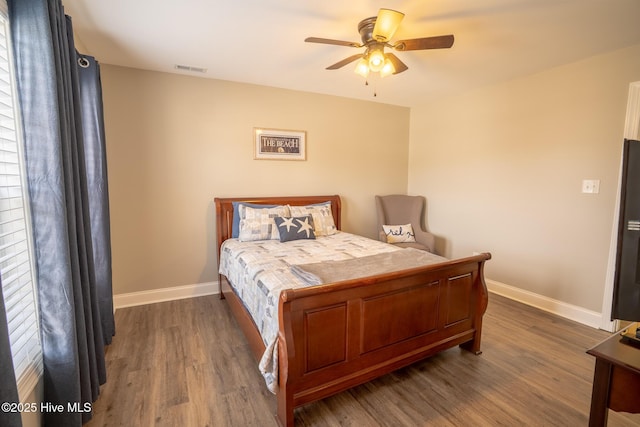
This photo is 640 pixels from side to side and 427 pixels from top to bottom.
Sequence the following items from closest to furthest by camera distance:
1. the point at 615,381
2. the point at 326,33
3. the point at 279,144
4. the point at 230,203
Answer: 1. the point at 615,381
2. the point at 326,33
3. the point at 230,203
4. the point at 279,144

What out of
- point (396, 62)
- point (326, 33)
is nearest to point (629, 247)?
point (396, 62)

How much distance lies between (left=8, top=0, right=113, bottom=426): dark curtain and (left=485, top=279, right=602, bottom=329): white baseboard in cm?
388

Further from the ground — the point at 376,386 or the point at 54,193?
the point at 54,193

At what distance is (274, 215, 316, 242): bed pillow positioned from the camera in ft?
10.4

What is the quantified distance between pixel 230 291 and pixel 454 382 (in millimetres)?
2050

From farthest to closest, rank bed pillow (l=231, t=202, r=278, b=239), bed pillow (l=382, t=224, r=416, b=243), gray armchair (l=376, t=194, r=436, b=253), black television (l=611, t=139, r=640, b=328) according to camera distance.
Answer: gray armchair (l=376, t=194, r=436, b=253) → bed pillow (l=382, t=224, r=416, b=243) → bed pillow (l=231, t=202, r=278, b=239) → black television (l=611, t=139, r=640, b=328)

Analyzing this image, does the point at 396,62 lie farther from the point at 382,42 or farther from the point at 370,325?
the point at 370,325

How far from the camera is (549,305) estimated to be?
307cm

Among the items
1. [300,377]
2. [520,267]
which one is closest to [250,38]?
[300,377]

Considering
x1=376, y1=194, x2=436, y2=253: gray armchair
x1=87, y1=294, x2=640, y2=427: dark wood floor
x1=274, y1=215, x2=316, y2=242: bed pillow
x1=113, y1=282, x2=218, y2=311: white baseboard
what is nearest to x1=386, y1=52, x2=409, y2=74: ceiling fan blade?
x1=274, y1=215, x2=316, y2=242: bed pillow

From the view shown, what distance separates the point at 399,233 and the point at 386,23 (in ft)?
9.12

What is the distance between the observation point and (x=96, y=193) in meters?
2.36

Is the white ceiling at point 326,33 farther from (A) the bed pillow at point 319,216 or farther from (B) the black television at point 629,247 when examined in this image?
(A) the bed pillow at point 319,216

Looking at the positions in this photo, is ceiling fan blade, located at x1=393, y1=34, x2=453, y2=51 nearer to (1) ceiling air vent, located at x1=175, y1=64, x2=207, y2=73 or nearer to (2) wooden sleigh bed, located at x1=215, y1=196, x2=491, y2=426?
(2) wooden sleigh bed, located at x1=215, y1=196, x2=491, y2=426
